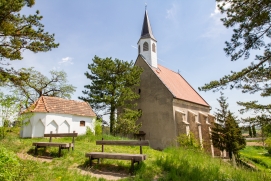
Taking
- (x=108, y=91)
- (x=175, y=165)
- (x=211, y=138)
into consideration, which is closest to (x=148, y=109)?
(x=108, y=91)

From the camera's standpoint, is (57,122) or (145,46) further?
(145,46)

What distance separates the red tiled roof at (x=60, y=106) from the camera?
51.1 ft

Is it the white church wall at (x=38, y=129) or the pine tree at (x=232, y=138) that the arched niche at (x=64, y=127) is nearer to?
the white church wall at (x=38, y=129)

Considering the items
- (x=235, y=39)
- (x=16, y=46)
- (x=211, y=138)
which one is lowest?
(x=211, y=138)

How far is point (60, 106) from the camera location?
54.7 feet

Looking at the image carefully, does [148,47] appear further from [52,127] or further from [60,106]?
[52,127]

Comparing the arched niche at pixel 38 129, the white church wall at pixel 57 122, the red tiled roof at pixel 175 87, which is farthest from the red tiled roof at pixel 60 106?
the red tiled roof at pixel 175 87

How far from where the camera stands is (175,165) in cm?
651

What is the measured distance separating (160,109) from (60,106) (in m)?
10.8

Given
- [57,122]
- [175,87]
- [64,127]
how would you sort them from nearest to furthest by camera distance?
[57,122], [64,127], [175,87]

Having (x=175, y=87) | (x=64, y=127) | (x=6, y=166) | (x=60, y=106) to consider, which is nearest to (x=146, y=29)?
(x=175, y=87)

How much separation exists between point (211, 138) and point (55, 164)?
63.9 ft

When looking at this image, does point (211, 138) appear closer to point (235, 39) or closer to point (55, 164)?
point (235, 39)

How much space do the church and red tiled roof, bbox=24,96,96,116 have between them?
7.11 m
